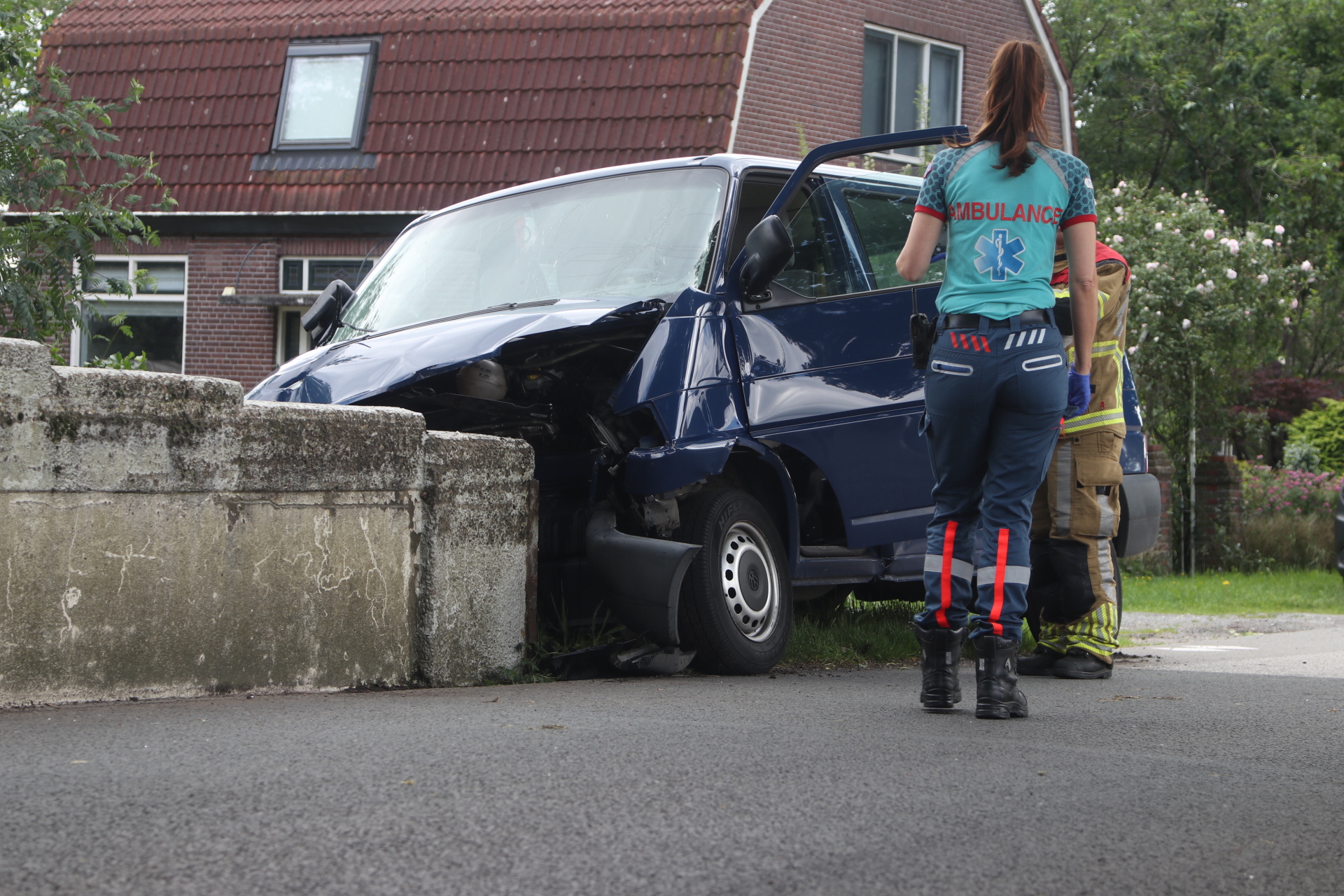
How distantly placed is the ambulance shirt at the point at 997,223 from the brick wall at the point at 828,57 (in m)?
12.9

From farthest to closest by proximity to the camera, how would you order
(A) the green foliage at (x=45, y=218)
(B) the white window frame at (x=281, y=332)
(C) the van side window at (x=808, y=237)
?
1. (B) the white window frame at (x=281, y=332)
2. (A) the green foliage at (x=45, y=218)
3. (C) the van side window at (x=808, y=237)

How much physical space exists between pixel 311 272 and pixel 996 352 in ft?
50.6

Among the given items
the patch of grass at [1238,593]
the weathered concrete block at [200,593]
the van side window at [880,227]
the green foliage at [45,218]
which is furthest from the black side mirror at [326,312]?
the patch of grass at [1238,593]

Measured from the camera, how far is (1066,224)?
15.8 ft

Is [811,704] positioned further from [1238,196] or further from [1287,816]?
[1238,196]

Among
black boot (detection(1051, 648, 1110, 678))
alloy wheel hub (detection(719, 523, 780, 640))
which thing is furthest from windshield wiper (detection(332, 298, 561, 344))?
black boot (detection(1051, 648, 1110, 678))

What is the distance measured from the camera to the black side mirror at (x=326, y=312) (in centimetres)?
695

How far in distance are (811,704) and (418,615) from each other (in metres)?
1.39

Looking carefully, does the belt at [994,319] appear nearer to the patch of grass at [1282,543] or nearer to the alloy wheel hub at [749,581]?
the alloy wheel hub at [749,581]

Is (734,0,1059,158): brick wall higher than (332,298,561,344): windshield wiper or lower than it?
higher

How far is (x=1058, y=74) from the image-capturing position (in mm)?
21875

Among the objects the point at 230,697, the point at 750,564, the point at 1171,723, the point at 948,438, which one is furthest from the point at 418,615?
the point at 1171,723

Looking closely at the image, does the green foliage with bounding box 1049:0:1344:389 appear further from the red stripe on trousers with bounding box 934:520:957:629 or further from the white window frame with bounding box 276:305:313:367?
the red stripe on trousers with bounding box 934:520:957:629

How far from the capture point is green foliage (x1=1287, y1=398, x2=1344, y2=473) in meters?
23.4
